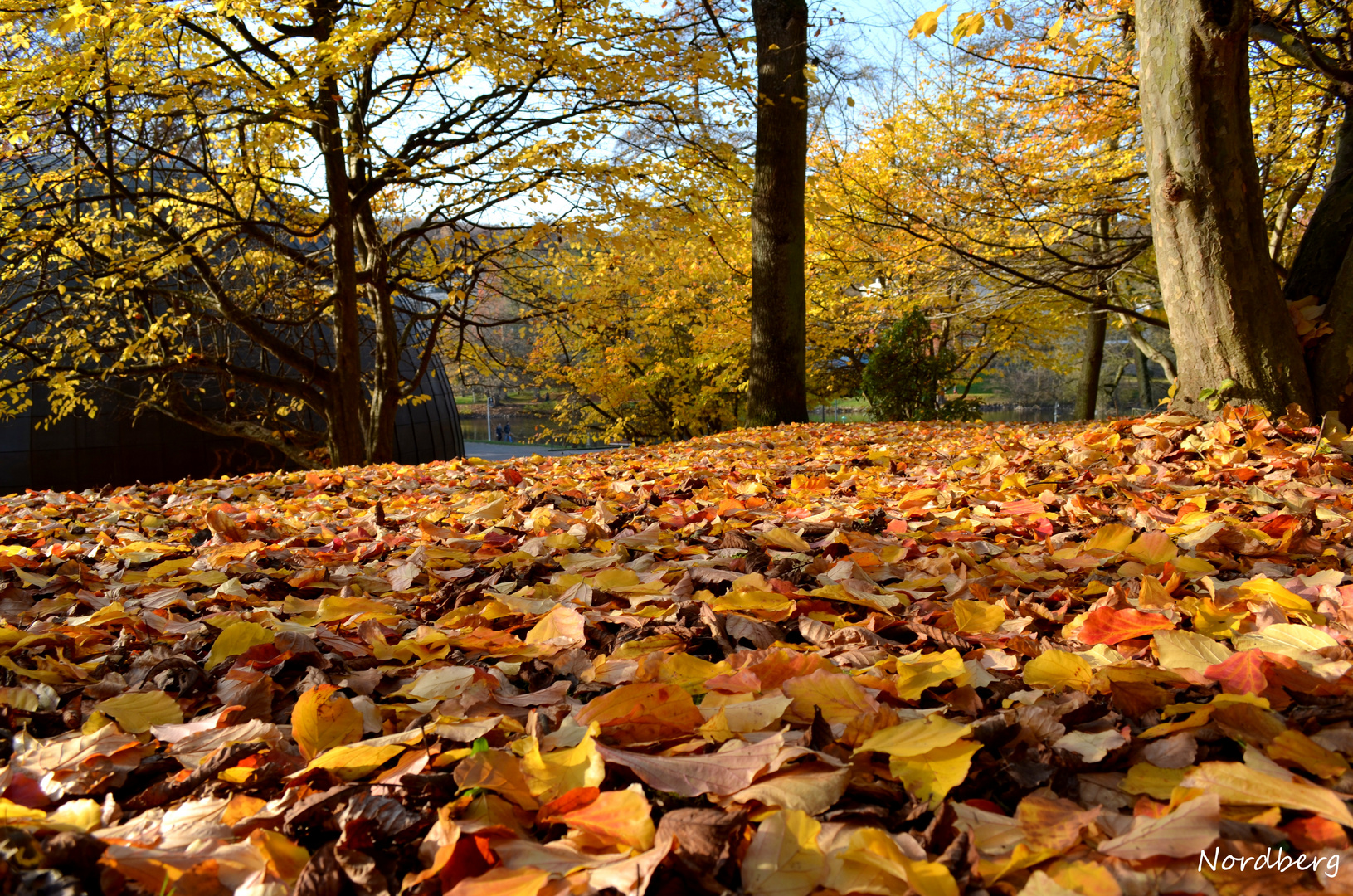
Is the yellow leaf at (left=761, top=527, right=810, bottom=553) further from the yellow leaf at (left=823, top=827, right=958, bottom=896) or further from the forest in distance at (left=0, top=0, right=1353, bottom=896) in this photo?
the yellow leaf at (left=823, top=827, right=958, bottom=896)

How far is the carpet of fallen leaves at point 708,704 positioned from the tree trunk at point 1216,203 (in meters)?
1.45

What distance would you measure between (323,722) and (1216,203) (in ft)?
13.4

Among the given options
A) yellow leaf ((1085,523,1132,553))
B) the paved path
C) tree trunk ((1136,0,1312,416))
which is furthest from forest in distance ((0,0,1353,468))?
the paved path

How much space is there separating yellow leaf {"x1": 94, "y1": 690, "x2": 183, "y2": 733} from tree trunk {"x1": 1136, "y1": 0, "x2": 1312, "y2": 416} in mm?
4165

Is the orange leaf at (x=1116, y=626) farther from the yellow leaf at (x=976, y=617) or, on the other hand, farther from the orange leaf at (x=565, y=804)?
the orange leaf at (x=565, y=804)

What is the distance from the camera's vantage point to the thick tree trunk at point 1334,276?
12.3ft

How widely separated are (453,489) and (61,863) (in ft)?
10.0

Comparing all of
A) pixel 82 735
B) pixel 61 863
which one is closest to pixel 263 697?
pixel 82 735

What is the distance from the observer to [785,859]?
821 mm

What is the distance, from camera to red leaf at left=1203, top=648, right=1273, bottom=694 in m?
1.16

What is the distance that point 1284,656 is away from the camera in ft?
4.02

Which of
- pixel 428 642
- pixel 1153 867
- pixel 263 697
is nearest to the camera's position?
pixel 1153 867

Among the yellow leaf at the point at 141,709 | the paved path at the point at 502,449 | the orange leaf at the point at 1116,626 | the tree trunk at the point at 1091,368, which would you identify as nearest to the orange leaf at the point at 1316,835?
the orange leaf at the point at 1116,626

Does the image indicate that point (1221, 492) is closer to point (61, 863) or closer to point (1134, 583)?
point (1134, 583)
